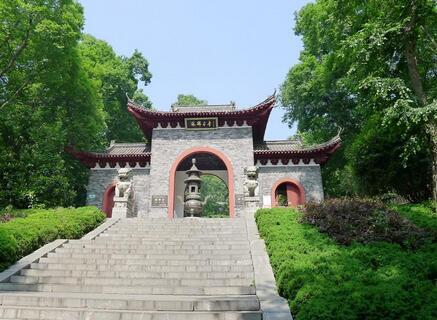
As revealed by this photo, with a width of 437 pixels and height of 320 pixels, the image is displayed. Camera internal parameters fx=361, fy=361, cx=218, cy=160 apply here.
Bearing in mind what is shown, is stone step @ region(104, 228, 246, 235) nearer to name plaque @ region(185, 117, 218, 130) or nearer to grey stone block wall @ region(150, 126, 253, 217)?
grey stone block wall @ region(150, 126, 253, 217)

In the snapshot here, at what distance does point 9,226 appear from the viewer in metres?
8.62

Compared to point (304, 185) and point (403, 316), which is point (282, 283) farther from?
point (304, 185)

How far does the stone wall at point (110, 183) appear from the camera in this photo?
1731 centimetres

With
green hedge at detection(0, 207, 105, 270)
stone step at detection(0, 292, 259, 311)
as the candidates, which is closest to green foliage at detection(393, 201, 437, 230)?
stone step at detection(0, 292, 259, 311)

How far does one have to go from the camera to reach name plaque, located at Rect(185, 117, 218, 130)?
17.2 m

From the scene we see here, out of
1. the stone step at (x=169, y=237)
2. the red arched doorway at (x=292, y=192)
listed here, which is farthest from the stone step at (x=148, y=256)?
the red arched doorway at (x=292, y=192)

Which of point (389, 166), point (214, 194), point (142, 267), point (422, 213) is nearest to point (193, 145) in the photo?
point (389, 166)

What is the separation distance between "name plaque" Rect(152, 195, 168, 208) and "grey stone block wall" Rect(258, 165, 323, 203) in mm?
4436

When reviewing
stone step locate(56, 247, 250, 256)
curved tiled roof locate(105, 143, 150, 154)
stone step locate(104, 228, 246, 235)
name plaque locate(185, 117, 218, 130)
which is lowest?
stone step locate(56, 247, 250, 256)

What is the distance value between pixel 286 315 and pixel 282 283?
1.01m

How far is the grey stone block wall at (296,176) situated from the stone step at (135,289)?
34.9 ft

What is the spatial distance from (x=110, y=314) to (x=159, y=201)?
38.1 ft

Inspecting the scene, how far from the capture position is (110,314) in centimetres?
493

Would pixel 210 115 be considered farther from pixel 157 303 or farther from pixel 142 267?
pixel 157 303
